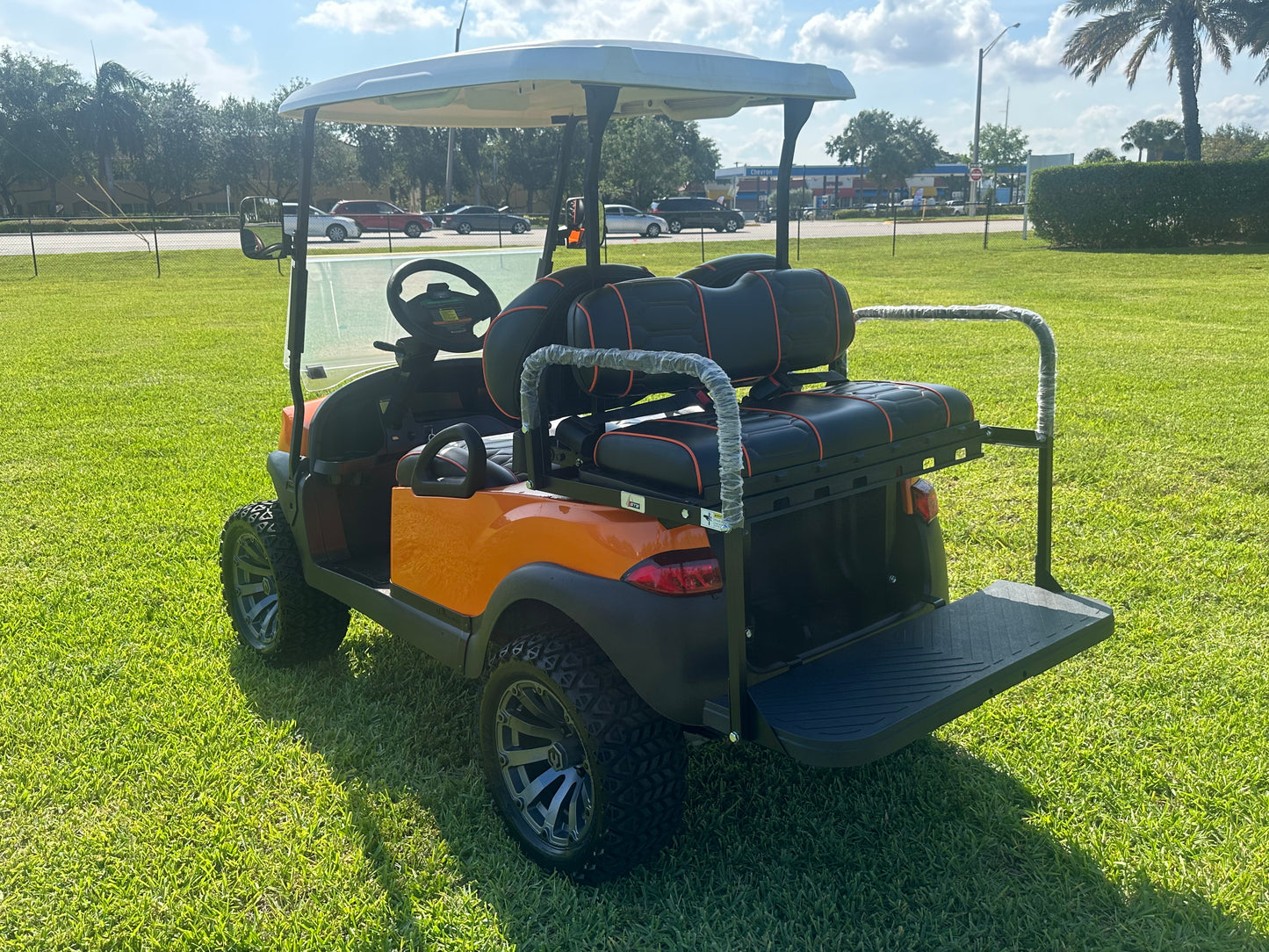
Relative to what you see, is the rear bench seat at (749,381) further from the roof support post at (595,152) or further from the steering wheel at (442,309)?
the steering wheel at (442,309)

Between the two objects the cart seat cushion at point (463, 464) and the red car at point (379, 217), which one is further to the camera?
the red car at point (379, 217)

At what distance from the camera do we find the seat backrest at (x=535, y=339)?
269 cm

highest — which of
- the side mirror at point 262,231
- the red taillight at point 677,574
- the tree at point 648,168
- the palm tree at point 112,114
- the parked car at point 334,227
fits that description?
the palm tree at point 112,114

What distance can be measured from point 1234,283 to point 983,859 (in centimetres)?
1734

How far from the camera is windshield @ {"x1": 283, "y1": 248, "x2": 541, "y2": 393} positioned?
3607 mm

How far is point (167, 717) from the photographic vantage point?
349 centimetres

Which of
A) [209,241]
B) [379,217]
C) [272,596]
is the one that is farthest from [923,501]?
[379,217]

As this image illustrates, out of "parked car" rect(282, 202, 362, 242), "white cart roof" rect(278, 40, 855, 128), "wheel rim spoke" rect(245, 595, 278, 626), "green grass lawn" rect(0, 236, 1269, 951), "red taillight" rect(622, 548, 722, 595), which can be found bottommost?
"green grass lawn" rect(0, 236, 1269, 951)

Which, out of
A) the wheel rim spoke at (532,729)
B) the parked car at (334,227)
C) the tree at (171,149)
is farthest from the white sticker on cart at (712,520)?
the tree at (171,149)

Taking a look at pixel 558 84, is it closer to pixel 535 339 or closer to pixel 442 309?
pixel 442 309

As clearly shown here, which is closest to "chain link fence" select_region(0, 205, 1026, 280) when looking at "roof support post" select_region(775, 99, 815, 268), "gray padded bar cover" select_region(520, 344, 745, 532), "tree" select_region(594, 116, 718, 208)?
"tree" select_region(594, 116, 718, 208)

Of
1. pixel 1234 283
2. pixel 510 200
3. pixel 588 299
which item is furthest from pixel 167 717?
pixel 510 200

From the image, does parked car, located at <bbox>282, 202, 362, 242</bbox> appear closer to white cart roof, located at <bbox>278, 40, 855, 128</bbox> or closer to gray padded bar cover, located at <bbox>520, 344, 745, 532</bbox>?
white cart roof, located at <bbox>278, 40, 855, 128</bbox>

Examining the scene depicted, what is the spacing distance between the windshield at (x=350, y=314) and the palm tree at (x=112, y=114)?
2485 inches
